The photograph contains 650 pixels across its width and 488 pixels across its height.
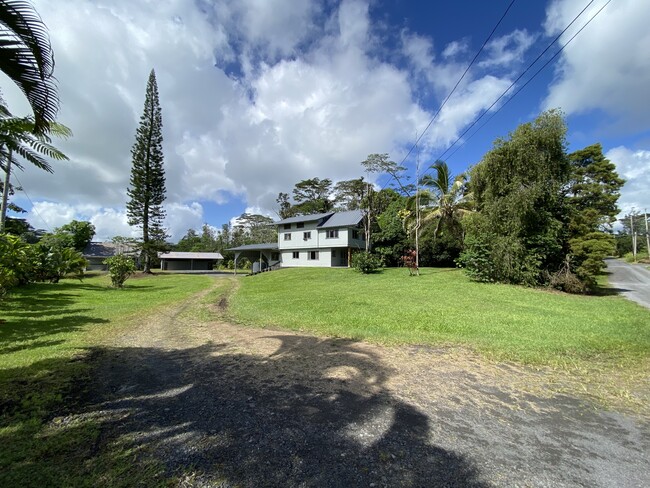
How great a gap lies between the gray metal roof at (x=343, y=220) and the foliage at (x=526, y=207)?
15006mm

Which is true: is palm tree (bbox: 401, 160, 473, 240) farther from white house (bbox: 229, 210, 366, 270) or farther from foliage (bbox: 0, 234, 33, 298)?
foliage (bbox: 0, 234, 33, 298)

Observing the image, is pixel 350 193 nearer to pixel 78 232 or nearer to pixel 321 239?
pixel 321 239

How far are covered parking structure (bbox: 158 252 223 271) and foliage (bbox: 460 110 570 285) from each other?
44.4m

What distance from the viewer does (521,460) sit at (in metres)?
2.66

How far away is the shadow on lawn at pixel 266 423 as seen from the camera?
2.46 meters

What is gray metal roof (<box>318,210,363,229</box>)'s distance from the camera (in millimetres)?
30648

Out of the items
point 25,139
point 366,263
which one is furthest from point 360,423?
point 366,263

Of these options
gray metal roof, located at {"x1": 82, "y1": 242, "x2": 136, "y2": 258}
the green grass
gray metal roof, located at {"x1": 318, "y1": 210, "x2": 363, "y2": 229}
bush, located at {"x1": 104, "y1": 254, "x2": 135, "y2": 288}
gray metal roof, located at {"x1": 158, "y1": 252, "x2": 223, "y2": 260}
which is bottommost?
the green grass

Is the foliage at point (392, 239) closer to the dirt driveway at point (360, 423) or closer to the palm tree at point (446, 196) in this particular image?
the palm tree at point (446, 196)

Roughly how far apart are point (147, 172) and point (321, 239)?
20.6 metres

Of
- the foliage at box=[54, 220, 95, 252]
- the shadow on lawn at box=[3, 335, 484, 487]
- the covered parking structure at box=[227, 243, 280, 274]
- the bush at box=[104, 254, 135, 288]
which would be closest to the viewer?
the shadow on lawn at box=[3, 335, 484, 487]

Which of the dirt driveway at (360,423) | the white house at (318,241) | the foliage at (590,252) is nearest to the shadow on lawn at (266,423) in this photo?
the dirt driveway at (360,423)

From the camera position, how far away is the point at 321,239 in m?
32.8

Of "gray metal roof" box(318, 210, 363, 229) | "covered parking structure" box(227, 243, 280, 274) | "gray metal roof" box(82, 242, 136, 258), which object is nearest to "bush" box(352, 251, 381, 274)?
"gray metal roof" box(318, 210, 363, 229)
